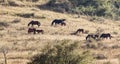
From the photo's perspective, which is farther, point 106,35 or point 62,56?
point 106,35

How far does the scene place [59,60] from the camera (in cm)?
2523

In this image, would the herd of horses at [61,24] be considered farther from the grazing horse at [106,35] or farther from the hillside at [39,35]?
the hillside at [39,35]

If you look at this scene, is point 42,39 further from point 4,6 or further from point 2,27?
point 4,6

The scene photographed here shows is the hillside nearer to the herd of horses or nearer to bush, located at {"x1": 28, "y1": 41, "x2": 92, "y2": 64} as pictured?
the herd of horses

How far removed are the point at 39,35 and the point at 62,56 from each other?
22120mm

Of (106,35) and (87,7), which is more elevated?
(106,35)

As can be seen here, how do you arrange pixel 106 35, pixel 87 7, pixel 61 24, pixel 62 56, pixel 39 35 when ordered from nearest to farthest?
pixel 62 56, pixel 39 35, pixel 106 35, pixel 61 24, pixel 87 7

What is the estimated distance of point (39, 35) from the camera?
155ft

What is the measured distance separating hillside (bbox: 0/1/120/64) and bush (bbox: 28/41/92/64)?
730 cm

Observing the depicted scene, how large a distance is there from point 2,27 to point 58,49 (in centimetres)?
2661

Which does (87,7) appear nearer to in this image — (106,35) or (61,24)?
(61,24)

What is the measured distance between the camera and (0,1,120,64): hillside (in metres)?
37.9

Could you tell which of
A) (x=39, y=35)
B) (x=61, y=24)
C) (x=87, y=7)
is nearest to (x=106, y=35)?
(x=39, y=35)

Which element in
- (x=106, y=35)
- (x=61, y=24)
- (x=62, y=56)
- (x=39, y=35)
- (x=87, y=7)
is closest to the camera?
(x=62, y=56)
